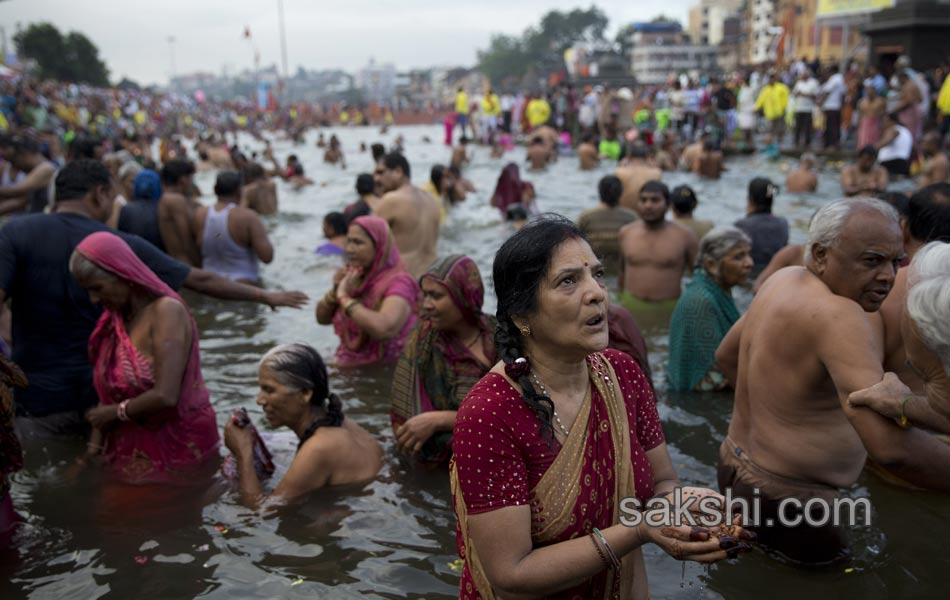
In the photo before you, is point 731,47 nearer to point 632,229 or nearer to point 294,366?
point 632,229

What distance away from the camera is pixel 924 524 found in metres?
3.74

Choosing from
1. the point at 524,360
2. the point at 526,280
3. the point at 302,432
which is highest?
the point at 526,280

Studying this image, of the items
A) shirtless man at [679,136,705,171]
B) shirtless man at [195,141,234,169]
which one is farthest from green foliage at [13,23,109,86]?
shirtless man at [679,136,705,171]

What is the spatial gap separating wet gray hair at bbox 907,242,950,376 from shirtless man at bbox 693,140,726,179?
1485 cm

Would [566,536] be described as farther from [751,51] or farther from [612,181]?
[751,51]

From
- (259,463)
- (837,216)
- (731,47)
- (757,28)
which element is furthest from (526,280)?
(731,47)

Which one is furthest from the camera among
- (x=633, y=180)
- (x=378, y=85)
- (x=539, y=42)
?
(x=378, y=85)

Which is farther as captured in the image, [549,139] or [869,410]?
[549,139]

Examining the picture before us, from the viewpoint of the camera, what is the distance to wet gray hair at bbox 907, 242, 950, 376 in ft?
6.19

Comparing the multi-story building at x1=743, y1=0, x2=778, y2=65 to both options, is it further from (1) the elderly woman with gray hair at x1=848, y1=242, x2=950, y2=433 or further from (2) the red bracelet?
(1) the elderly woman with gray hair at x1=848, y1=242, x2=950, y2=433

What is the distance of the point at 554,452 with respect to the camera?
5.92ft

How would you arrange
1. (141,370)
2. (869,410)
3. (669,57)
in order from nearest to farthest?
(869,410) < (141,370) < (669,57)

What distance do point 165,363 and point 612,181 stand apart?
5565 millimetres

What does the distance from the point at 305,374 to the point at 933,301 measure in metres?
2.54
